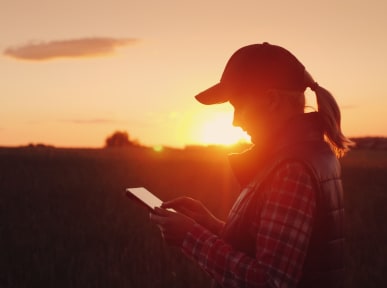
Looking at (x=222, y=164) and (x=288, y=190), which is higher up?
(x=288, y=190)

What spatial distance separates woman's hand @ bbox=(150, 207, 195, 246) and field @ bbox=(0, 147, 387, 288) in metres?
3.93

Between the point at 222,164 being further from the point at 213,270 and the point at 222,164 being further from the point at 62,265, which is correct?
the point at 213,270

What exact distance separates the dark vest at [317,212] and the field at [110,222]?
4164 mm

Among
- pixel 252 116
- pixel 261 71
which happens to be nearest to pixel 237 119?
pixel 252 116

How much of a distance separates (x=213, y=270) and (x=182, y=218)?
0.30m

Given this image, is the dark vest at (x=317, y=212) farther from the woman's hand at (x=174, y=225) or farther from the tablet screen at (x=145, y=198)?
the tablet screen at (x=145, y=198)

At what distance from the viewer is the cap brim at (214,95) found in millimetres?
2762

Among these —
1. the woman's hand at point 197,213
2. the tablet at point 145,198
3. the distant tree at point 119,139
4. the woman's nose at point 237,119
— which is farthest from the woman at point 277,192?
the distant tree at point 119,139

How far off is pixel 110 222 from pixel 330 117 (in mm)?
7384

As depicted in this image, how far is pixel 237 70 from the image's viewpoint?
262 centimetres

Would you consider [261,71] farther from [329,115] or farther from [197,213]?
[197,213]

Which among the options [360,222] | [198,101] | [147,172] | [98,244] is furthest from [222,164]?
[198,101]

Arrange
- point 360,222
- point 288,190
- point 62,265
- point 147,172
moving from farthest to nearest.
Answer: point 147,172
point 360,222
point 62,265
point 288,190

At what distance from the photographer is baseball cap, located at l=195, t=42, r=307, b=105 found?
255 cm
